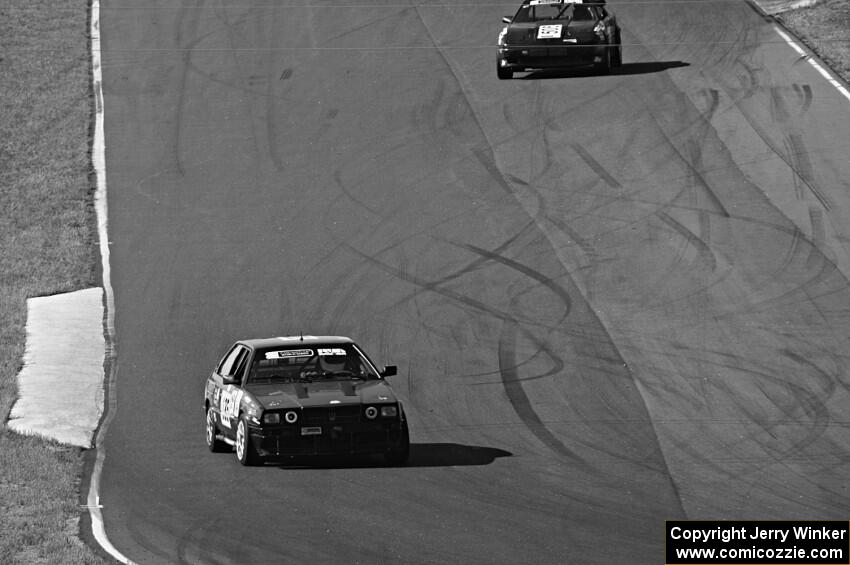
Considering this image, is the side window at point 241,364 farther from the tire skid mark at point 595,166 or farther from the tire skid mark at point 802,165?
the tire skid mark at point 802,165

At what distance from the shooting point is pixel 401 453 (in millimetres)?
14547

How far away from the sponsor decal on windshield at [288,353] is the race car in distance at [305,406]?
0.01 metres

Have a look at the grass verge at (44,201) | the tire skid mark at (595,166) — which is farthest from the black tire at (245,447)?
the tire skid mark at (595,166)

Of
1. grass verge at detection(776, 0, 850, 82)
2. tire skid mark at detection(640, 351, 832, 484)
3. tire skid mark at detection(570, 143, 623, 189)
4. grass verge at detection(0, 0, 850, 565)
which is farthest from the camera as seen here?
grass verge at detection(776, 0, 850, 82)

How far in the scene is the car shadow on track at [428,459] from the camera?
1473 cm

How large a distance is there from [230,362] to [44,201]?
11.9m

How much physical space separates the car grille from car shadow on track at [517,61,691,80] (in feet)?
60.1

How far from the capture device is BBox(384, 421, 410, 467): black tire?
47.5 feet

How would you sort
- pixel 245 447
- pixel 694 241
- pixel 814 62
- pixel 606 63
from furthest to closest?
pixel 814 62, pixel 606 63, pixel 694 241, pixel 245 447

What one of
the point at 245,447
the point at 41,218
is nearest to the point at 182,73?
the point at 41,218

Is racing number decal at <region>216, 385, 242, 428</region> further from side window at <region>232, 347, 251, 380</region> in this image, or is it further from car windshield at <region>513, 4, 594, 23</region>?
car windshield at <region>513, 4, 594, 23</region>

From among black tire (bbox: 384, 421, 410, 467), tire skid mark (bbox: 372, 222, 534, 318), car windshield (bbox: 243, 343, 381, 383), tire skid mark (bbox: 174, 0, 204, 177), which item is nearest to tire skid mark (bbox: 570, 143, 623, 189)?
tire skid mark (bbox: 372, 222, 534, 318)

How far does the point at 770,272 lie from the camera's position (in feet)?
72.1

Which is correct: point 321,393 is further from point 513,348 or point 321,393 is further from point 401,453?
point 513,348
